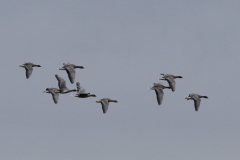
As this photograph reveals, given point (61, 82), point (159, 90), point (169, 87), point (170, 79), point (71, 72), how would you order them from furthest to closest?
point (61, 82) → point (170, 79) → point (169, 87) → point (71, 72) → point (159, 90)

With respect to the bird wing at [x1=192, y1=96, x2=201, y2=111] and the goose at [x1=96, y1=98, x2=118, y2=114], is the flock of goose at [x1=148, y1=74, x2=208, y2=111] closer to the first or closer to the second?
the bird wing at [x1=192, y1=96, x2=201, y2=111]

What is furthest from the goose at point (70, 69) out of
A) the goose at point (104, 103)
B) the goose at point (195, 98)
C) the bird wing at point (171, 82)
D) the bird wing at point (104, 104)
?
the goose at point (195, 98)

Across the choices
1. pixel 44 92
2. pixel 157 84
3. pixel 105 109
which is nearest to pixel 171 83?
pixel 157 84

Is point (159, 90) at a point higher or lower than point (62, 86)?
lower

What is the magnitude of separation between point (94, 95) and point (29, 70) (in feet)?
27.1

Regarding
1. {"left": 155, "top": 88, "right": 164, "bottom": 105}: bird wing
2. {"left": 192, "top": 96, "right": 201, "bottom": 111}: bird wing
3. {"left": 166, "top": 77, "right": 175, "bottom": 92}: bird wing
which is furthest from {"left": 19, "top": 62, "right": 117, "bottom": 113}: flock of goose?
{"left": 192, "top": 96, "right": 201, "bottom": 111}: bird wing

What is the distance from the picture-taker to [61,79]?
8338 cm

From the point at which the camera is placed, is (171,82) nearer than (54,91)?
Yes

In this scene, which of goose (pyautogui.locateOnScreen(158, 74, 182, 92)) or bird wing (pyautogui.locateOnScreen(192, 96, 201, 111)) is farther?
bird wing (pyautogui.locateOnScreen(192, 96, 201, 111))

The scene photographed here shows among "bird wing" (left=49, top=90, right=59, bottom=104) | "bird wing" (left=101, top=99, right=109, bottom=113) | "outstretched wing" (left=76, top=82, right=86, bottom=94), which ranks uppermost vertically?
"outstretched wing" (left=76, top=82, right=86, bottom=94)

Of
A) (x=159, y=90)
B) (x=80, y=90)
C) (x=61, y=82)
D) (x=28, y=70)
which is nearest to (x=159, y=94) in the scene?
(x=159, y=90)

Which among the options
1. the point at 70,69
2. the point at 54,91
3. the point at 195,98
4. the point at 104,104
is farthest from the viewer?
the point at 54,91

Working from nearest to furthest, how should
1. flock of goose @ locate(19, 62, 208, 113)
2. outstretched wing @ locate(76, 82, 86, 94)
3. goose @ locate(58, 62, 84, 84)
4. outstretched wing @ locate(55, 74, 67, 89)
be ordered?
goose @ locate(58, 62, 84, 84) → flock of goose @ locate(19, 62, 208, 113) → outstretched wing @ locate(76, 82, 86, 94) → outstretched wing @ locate(55, 74, 67, 89)

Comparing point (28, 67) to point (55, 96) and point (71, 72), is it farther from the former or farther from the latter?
point (71, 72)
